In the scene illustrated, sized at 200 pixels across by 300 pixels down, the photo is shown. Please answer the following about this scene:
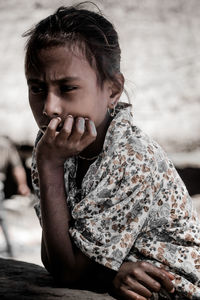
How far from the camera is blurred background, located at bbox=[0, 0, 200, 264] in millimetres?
7535

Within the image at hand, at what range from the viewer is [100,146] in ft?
6.95

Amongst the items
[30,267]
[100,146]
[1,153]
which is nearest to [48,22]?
[100,146]

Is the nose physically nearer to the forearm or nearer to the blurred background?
the forearm

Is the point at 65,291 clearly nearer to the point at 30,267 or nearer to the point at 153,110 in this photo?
the point at 30,267

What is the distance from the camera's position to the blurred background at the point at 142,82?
7.54 m

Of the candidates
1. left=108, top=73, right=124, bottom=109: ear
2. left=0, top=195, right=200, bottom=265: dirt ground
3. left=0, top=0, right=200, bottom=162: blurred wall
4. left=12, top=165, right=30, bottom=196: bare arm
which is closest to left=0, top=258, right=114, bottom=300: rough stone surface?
left=108, top=73, right=124, bottom=109: ear

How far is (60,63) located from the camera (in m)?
1.90

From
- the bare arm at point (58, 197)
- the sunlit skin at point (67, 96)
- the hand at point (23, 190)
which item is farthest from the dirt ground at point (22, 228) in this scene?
the sunlit skin at point (67, 96)

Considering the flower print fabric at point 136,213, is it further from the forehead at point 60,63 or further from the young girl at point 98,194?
the forehead at point 60,63

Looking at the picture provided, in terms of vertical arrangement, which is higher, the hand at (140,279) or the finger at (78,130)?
the finger at (78,130)

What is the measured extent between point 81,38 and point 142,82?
20.6 ft

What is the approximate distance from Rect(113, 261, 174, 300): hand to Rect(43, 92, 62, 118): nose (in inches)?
23.8

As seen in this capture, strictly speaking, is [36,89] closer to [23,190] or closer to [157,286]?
[157,286]

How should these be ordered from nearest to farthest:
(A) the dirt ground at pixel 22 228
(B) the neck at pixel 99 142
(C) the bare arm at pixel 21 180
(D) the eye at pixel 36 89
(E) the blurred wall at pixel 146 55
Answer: (D) the eye at pixel 36 89
(B) the neck at pixel 99 142
(A) the dirt ground at pixel 22 228
(C) the bare arm at pixel 21 180
(E) the blurred wall at pixel 146 55
